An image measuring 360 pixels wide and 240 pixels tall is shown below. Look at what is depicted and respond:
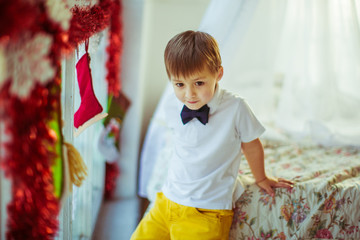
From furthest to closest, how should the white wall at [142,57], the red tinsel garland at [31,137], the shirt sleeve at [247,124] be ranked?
the white wall at [142,57], the shirt sleeve at [247,124], the red tinsel garland at [31,137]

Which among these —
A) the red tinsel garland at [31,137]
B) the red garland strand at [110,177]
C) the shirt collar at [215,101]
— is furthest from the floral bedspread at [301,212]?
the red garland strand at [110,177]

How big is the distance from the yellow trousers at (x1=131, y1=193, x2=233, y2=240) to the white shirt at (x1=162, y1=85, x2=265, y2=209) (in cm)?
3

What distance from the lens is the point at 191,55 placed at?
45.7 inches

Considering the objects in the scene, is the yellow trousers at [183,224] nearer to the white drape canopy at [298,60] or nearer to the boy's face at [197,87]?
the boy's face at [197,87]

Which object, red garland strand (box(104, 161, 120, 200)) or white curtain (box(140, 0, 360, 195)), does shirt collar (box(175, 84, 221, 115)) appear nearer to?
white curtain (box(140, 0, 360, 195))

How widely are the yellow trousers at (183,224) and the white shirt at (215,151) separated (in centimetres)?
3

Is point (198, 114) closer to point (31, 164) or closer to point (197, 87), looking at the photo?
point (197, 87)

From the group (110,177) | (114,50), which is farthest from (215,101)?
(110,177)

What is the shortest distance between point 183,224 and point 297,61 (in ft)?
5.08

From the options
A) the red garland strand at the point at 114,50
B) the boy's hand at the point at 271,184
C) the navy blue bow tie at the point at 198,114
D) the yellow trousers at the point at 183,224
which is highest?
the red garland strand at the point at 114,50

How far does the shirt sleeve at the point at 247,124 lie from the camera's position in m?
1.29

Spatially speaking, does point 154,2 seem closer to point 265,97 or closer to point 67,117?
point 265,97

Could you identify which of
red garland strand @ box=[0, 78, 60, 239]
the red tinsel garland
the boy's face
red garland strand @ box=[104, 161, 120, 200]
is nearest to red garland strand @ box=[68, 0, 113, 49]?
the red tinsel garland

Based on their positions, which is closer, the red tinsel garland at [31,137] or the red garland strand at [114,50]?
Answer: the red tinsel garland at [31,137]
